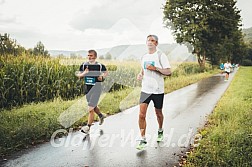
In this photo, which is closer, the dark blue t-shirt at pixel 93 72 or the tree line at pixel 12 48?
the dark blue t-shirt at pixel 93 72

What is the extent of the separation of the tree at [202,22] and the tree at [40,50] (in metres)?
24.1

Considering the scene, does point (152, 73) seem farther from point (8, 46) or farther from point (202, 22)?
point (202, 22)

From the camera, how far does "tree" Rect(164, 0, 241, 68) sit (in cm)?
3354

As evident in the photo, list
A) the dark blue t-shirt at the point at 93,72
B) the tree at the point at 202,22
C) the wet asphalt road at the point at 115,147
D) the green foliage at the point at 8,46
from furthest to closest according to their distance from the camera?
the tree at the point at 202,22, the green foliage at the point at 8,46, the dark blue t-shirt at the point at 93,72, the wet asphalt road at the point at 115,147

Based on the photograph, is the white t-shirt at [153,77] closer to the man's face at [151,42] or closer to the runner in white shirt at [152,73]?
the runner in white shirt at [152,73]

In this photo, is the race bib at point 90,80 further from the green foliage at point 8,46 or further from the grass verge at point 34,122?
the green foliage at point 8,46

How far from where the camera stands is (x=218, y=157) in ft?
14.2

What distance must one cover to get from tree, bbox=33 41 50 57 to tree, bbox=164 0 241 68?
79.2 feet

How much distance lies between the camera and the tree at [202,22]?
33544 millimetres

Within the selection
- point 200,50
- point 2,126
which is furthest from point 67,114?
point 200,50

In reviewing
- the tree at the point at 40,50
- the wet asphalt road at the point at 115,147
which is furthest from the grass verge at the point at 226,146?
the tree at the point at 40,50

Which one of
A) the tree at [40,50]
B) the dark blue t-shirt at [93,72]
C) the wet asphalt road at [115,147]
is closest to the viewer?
the wet asphalt road at [115,147]

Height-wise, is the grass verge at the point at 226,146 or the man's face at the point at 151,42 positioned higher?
the man's face at the point at 151,42

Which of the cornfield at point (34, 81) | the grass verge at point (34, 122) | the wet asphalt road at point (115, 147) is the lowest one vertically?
the wet asphalt road at point (115, 147)
